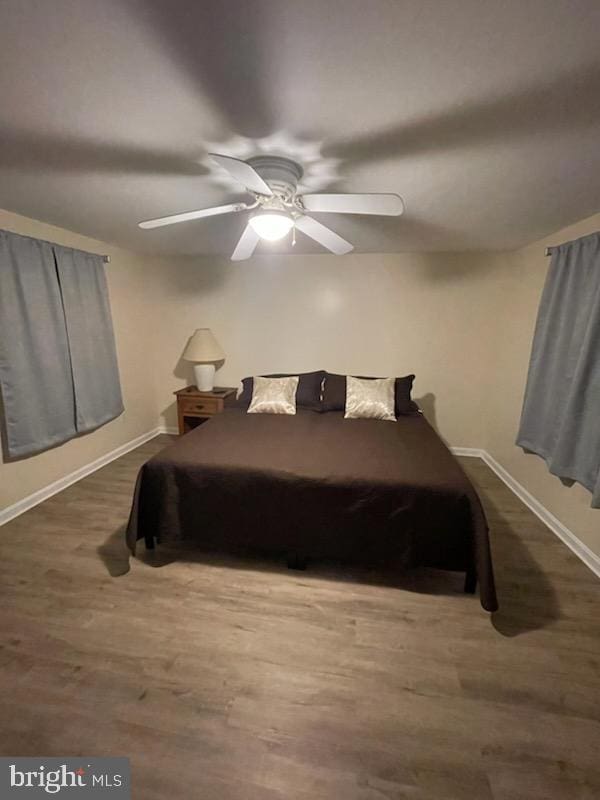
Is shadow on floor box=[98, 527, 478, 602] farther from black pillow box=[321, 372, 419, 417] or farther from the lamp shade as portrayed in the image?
the lamp shade

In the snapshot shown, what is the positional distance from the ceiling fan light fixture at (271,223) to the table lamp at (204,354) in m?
Result: 2.10

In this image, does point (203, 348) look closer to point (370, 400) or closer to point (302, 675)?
point (370, 400)

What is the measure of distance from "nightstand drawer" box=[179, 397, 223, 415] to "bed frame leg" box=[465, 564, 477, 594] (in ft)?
8.67

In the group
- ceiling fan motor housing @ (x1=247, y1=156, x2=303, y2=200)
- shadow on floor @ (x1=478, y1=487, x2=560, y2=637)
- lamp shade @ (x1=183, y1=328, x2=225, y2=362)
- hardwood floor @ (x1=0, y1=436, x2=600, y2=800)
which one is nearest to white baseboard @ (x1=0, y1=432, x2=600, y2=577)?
hardwood floor @ (x1=0, y1=436, x2=600, y2=800)

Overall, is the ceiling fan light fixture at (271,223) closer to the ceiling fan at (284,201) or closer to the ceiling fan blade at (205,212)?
the ceiling fan at (284,201)

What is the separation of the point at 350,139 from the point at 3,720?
254cm

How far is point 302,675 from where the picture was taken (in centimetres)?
146

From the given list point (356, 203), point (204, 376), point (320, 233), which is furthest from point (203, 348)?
point (356, 203)

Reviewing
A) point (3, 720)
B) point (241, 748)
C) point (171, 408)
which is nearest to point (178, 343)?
point (171, 408)

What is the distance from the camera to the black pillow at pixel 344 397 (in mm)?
3172

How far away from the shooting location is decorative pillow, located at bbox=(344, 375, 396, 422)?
9.94 ft

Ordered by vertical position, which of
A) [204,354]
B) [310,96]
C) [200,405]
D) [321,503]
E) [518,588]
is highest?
[310,96]

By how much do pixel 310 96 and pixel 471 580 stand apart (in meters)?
2.25

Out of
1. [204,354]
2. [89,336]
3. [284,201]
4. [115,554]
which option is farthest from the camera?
[204,354]
